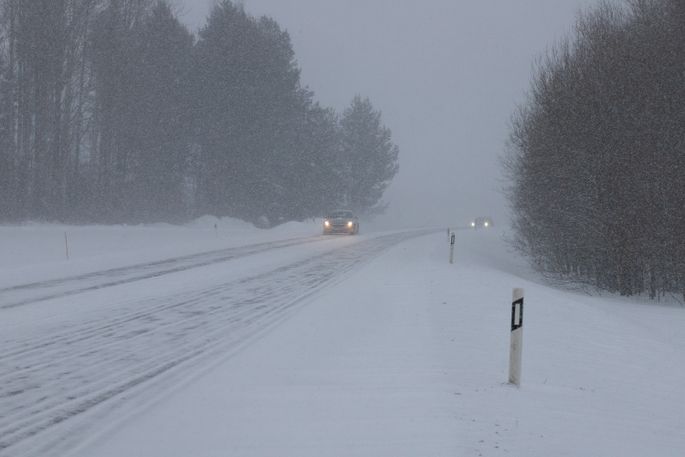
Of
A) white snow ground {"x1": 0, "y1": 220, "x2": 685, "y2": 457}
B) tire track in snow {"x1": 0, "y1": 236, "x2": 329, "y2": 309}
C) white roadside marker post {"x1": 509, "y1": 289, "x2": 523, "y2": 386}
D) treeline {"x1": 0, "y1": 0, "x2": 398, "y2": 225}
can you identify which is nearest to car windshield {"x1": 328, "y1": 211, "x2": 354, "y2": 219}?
treeline {"x1": 0, "y1": 0, "x2": 398, "y2": 225}

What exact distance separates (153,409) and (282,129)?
4360 cm

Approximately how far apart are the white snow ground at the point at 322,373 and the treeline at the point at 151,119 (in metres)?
22.7

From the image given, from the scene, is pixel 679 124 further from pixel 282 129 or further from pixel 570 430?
pixel 282 129

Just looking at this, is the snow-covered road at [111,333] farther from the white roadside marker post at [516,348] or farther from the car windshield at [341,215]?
the car windshield at [341,215]

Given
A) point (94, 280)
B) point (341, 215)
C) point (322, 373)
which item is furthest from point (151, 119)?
point (322, 373)

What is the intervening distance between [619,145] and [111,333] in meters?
14.2

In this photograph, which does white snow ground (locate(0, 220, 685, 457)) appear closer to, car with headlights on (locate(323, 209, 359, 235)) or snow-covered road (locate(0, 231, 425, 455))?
snow-covered road (locate(0, 231, 425, 455))

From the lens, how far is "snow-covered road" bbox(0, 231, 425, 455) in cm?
520

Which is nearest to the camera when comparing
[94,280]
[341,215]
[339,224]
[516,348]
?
[516,348]

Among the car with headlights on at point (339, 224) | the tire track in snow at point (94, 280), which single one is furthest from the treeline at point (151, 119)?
the tire track in snow at point (94, 280)

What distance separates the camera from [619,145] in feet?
53.6

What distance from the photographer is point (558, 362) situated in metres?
7.52

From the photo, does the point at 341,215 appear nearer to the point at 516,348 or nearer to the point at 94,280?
the point at 94,280

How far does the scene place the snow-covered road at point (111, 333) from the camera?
5.20 m
